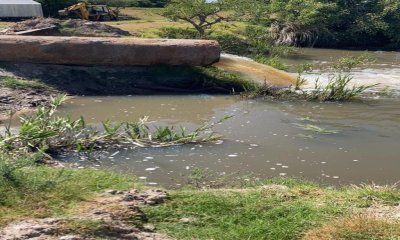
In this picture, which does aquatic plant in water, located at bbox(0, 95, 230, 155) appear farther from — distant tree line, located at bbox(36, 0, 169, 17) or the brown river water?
distant tree line, located at bbox(36, 0, 169, 17)

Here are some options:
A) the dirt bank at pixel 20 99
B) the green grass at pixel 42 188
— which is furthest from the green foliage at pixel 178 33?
the green grass at pixel 42 188

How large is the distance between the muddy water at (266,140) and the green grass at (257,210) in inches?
60.9

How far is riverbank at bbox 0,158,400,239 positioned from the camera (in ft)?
15.4

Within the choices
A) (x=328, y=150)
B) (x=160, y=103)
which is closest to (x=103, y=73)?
(x=160, y=103)

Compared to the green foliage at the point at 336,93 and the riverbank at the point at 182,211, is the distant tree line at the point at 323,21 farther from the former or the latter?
the riverbank at the point at 182,211

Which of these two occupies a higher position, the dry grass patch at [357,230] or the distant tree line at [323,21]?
the dry grass patch at [357,230]

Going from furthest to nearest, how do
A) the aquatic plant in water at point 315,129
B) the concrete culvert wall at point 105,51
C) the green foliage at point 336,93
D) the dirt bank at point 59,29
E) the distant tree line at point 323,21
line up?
the distant tree line at point 323,21, the dirt bank at point 59,29, the concrete culvert wall at point 105,51, the green foliage at point 336,93, the aquatic plant in water at point 315,129

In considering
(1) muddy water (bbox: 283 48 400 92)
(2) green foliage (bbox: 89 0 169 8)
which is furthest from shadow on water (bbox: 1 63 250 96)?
(2) green foliage (bbox: 89 0 169 8)

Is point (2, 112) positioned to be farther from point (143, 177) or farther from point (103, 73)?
point (143, 177)

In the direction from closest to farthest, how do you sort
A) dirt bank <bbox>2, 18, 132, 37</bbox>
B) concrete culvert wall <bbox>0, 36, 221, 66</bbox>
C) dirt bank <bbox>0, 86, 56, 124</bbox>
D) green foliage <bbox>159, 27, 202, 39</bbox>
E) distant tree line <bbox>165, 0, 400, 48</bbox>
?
dirt bank <bbox>0, 86, 56, 124</bbox> → concrete culvert wall <bbox>0, 36, 221, 66</bbox> → dirt bank <bbox>2, 18, 132, 37</bbox> → green foliage <bbox>159, 27, 202, 39</bbox> → distant tree line <bbox>165, 0, 400, 48</bbox>

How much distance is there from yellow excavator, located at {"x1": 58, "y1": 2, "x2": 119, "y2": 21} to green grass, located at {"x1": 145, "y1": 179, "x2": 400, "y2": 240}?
25782 millimetres

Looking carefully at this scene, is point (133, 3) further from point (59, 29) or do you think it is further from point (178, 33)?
point (59, 29)

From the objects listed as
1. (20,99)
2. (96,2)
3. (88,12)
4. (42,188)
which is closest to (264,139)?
(42,188)

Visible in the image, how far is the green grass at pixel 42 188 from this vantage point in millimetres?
5074
